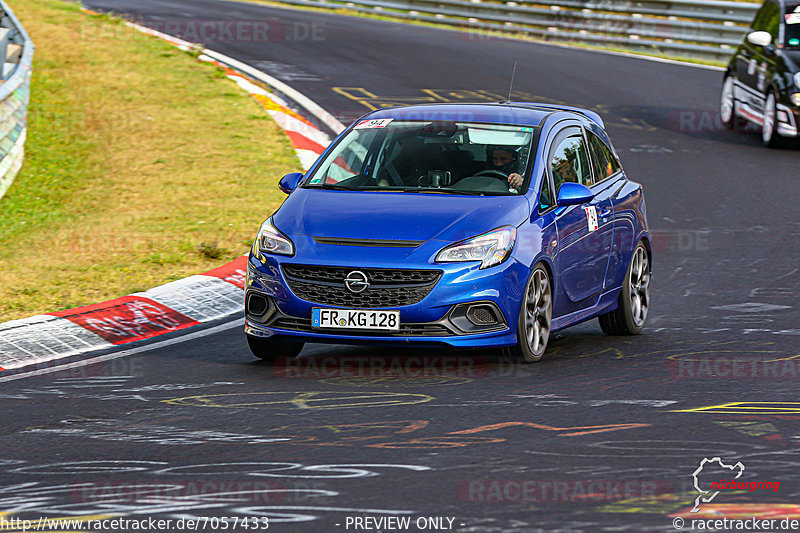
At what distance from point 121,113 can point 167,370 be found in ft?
36.6

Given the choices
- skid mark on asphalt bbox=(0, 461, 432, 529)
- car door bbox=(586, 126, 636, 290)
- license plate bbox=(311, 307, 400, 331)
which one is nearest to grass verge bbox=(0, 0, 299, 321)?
license plate bbox=(311, 307, 400, 331)

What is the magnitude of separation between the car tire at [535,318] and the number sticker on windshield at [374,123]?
183 centimetres

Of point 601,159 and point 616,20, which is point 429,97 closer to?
point 616,20

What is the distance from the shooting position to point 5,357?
9070mm

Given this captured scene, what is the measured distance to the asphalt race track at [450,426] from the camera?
5633mm

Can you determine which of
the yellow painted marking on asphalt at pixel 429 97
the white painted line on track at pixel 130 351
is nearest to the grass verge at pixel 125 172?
the white painted line on track at pixel 130 351

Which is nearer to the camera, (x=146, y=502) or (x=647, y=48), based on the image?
(x=146, y=502)

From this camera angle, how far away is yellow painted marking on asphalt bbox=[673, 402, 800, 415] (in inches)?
289

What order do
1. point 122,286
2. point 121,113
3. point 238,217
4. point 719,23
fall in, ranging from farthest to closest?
point 719,23, point 121,113, point 238,217, point 122,286

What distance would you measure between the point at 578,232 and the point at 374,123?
5.70ft

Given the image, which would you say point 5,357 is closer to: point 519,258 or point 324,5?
point 519,258

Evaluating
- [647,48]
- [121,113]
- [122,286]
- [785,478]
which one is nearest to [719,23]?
[647,48]

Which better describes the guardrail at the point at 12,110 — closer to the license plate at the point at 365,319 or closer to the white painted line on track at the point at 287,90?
the white painted line on track at the point at 287,90

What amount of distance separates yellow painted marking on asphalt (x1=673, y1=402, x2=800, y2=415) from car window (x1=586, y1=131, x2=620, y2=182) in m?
3.22
